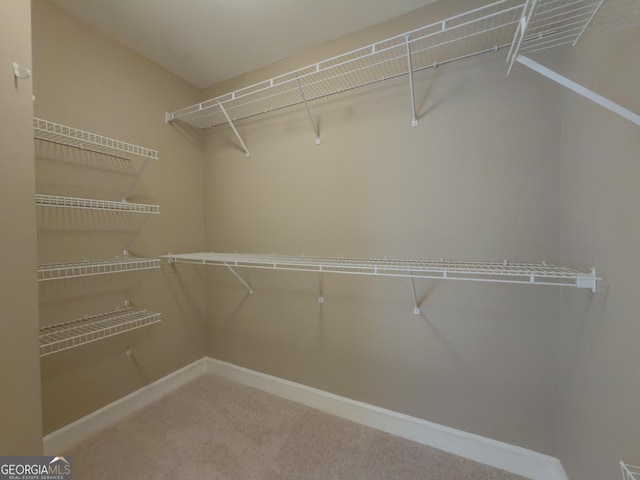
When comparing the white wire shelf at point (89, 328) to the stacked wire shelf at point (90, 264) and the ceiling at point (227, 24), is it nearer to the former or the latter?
the stacked wire shelf at point (90, 264)

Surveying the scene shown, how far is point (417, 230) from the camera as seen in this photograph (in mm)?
→ 1362

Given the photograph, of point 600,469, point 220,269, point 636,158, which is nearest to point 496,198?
point 636,158

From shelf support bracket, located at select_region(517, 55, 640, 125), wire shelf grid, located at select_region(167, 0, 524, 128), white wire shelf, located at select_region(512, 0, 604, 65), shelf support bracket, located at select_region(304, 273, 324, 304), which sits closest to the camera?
shelf support bracket, located at select_region(517, 55, 640, 125)

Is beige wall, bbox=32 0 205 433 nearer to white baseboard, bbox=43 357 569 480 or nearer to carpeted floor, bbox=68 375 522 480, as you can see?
white baseboard, bbox=43 357 569 480

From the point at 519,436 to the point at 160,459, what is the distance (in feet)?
5.64

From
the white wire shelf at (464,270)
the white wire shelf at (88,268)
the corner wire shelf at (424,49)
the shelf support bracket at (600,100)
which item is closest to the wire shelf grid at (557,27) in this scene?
the corner wire shelf at (424,49)

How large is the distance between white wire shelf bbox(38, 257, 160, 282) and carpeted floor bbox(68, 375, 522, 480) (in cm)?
90

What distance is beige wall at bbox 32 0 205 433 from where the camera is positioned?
1303 millimetres

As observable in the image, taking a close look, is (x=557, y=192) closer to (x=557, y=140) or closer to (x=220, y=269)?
(x=557, y=140)

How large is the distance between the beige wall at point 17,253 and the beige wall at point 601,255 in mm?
1780

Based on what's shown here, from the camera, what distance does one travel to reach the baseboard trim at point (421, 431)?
3.90 ft

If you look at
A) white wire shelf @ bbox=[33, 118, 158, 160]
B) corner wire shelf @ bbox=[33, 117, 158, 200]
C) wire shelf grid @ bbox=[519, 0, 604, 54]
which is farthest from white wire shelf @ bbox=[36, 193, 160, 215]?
wire shelf grid @ bbox=[519, 0, 604, 54]

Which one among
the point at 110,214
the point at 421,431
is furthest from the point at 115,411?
the point at 421,431

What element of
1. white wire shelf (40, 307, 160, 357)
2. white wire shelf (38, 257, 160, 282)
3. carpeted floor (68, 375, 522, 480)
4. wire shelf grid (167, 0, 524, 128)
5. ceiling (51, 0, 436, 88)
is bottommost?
carpeted floor (68, 375, 522, 480)
